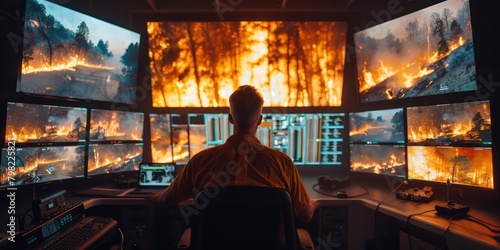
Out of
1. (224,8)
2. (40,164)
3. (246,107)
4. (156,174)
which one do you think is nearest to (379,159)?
(246,107)

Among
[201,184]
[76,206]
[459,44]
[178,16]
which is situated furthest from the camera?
[178,16]

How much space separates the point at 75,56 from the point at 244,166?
166 centimetres

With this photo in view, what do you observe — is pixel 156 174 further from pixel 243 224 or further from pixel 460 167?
pixel 460 167

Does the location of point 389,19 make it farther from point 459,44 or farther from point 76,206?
point 76,206

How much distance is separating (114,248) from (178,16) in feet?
6.61

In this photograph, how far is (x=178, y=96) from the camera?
2.48 m

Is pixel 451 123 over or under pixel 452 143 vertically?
over

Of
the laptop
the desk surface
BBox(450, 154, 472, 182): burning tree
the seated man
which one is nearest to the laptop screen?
the laptop

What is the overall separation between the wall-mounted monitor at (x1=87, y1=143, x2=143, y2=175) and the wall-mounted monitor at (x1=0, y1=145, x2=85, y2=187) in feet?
0.26

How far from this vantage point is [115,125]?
2.21 metres

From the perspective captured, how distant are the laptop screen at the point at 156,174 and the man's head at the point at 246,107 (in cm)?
112

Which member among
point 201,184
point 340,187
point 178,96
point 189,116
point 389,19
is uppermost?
point 389,19

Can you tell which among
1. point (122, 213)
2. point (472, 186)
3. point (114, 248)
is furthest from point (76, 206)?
point (472, 186)

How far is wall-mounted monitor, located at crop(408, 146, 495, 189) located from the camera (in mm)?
1569
